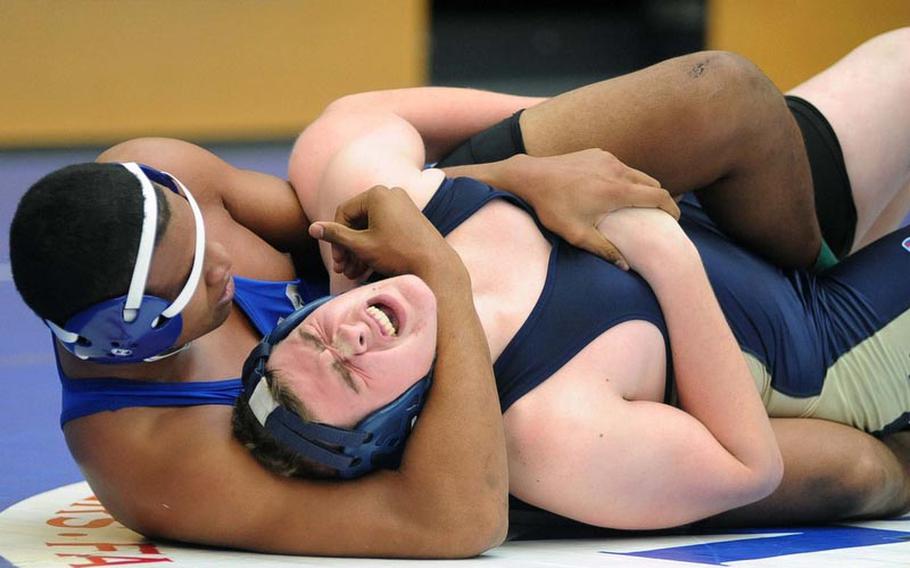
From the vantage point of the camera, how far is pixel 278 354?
2.94 m

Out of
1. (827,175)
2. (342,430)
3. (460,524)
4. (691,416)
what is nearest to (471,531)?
(460,524)

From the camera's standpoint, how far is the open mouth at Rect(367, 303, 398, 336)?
9.51 feet

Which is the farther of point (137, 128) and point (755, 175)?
point (137, 128)

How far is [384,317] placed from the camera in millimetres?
2914

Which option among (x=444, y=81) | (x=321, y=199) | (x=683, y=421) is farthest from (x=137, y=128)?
(x=683, y=421)

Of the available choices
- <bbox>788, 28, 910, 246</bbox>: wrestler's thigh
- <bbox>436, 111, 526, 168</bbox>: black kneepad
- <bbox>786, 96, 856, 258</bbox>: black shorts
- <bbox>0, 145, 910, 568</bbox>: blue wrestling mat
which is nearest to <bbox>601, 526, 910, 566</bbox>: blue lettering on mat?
<bbox>0, 145, 910, 568</bbox>: blue wrestling mat

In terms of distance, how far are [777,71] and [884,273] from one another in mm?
8517

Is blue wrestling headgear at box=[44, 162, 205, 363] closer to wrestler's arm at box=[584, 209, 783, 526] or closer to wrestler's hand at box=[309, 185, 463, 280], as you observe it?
wrestler's hand at box=[309, 185, 463, 280]

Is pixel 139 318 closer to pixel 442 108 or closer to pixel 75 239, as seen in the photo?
pixel 75 239

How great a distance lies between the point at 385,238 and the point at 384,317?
23 centimetres

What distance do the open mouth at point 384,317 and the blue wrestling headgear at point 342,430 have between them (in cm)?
11

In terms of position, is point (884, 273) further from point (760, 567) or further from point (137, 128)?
point (137, 128)

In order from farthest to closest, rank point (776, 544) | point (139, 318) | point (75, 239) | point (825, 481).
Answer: point (825, 481)
point (776, 544)
point (139, 318)
point (75, 239)

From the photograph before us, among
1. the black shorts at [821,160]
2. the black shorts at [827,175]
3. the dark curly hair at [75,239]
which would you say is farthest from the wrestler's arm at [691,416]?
the dark curly hair at [75,239]
